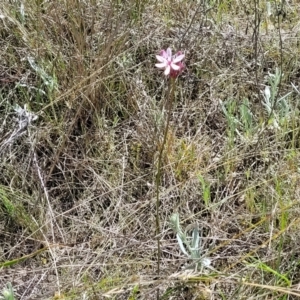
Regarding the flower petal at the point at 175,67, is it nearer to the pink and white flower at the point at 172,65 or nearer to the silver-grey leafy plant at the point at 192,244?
the pink and white flower at the point at 172,65

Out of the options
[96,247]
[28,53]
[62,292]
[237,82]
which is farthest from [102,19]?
[62,292]

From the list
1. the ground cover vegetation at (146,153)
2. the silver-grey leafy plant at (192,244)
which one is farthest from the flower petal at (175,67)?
the silver-grey leafy plant at (192,244)

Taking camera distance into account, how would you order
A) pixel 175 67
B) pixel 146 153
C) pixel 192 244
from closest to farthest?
pixel 175 67
pixel 192 244
pixel 146 153

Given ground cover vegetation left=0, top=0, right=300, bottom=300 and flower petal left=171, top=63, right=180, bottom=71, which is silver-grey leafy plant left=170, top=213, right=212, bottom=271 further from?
flower petal left=171, top=63, right=180, bottom=71

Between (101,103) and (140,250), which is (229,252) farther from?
(101,103)

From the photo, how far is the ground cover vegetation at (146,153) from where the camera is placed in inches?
55.8

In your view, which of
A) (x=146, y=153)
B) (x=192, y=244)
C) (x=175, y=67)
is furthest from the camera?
(x=146, y=153)

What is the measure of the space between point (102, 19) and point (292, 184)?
0.99 metres

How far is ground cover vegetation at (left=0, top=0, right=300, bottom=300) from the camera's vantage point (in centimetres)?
142

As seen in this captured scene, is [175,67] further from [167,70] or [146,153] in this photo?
[146,153]

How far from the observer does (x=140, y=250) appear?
1.48 m

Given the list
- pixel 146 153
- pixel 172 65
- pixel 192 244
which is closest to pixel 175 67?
pixel 172 65

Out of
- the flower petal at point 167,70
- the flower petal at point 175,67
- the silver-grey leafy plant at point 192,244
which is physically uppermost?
the flower petal at point 175,67

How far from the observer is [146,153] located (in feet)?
5.78
